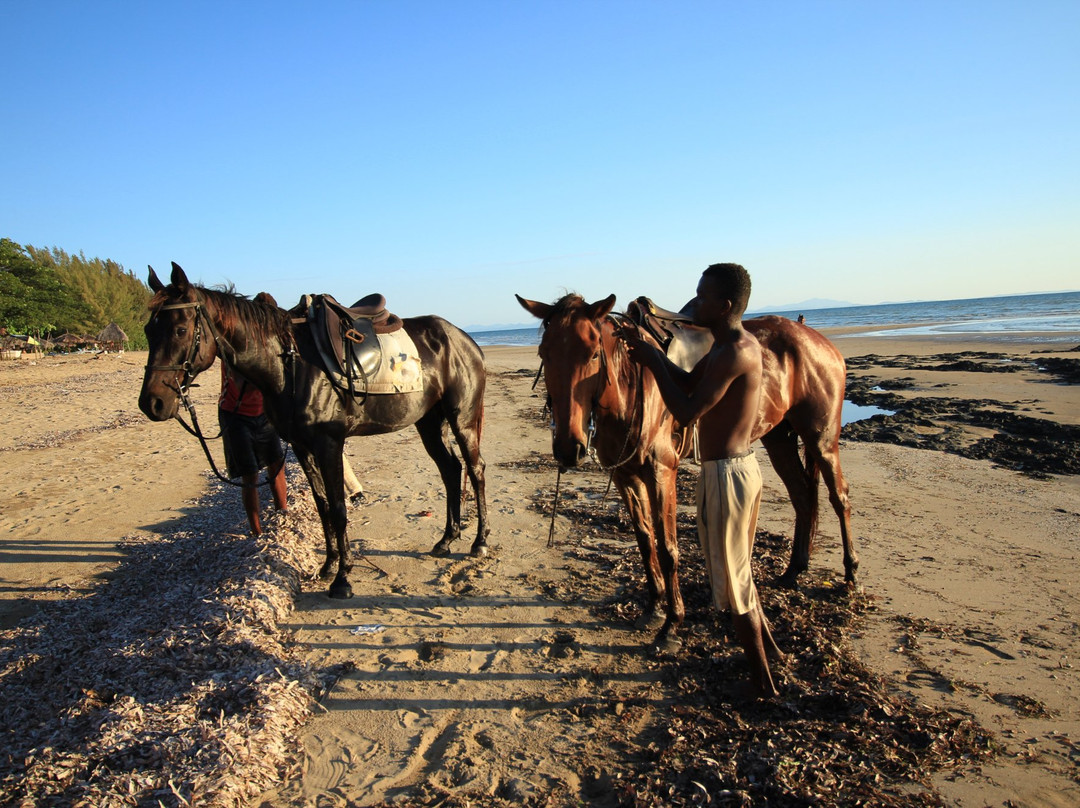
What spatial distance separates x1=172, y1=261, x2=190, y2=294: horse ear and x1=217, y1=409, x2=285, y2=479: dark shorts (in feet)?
4.45

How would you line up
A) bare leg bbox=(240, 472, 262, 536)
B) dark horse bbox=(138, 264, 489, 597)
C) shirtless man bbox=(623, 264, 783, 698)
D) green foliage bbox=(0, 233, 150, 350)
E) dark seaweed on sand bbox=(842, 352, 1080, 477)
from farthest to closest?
1. green foliage bbox=(0, 233, 150, 350)
2. dark seaweed on sand bbox=(842, 352, 1080, 477)
3. bare leg bbox=(240, 472, 262, 536)
4. dark horse bbox=(138, 264, 489, 597)
5. shirtless man bbox=(623, 264, 783, 698)

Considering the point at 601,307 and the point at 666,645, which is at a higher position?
the point at 601,307

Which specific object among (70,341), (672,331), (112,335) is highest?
(112,335)

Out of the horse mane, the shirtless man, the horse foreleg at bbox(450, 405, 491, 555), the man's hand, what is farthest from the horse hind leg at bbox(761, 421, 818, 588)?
the horse mane

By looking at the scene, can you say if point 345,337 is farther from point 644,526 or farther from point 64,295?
point 64,295

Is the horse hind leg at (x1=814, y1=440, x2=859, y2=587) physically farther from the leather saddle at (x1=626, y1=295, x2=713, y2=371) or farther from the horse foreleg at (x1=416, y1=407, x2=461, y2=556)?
the horse foreleg at (x1=416, y1=407, x2=461, y2=556)

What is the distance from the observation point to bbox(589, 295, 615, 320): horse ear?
3.24 metres

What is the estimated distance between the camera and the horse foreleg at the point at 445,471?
18.6 feet

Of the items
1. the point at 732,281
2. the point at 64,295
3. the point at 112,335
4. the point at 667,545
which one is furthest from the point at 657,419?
the point at 112,335

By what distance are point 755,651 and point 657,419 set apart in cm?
150

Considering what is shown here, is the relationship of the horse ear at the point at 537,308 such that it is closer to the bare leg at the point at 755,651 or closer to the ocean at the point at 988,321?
the ocean at the point at 988,321

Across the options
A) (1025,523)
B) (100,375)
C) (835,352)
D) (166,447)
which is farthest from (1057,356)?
(100,375)

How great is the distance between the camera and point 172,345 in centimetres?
410

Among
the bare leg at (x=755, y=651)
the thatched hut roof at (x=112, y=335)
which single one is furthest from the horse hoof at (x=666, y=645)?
the thatched hut roof at (x=112, y=335)
